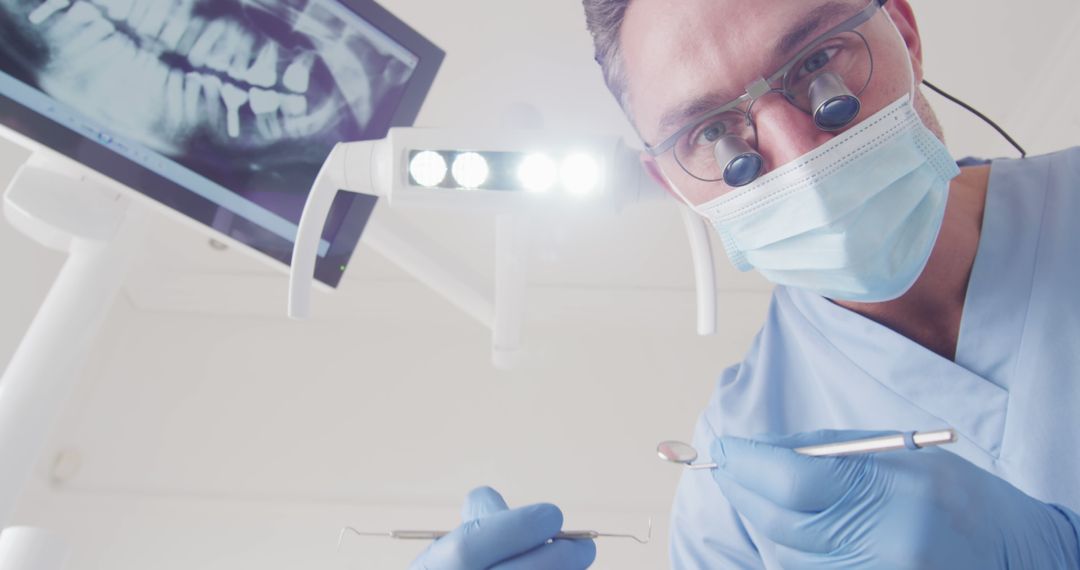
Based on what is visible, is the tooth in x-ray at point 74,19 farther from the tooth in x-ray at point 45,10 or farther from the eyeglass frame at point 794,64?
the eyeglass frame at point 794,64

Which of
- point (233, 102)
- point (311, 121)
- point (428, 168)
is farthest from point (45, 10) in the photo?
point (428, 168)

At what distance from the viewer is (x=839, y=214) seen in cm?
85

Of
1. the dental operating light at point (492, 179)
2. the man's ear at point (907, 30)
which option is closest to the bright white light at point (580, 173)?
the dental operating light at point (492, 179)

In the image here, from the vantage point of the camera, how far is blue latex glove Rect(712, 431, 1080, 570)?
2.05 ft

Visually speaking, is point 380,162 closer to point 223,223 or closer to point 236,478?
point 223,223

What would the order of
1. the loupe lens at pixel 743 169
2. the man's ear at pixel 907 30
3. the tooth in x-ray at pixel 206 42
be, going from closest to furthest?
1. the loupe lens at pixel 743 169
2. the man's ear at pixel 907 30
3. the tooth in x-ray at pixel 206 42

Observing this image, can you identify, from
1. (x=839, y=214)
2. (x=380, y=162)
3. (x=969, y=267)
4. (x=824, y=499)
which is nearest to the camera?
(x=824, y=499)

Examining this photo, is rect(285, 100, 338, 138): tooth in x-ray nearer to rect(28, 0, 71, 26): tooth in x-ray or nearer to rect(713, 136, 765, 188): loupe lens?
rect(28, 0, 71, 26): tooth in x-ray

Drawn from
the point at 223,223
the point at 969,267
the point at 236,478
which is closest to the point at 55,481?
the point at 236,478

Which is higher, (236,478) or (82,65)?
(82,65)

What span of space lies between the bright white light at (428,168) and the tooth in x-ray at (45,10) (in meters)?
0.55

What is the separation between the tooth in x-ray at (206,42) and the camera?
1086mm

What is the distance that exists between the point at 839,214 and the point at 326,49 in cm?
83

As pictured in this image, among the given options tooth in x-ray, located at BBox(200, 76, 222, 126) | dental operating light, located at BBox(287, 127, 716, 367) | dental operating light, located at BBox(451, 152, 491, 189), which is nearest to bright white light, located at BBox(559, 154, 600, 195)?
dental operating light, located at BBox(287, 127, 716, 367)
